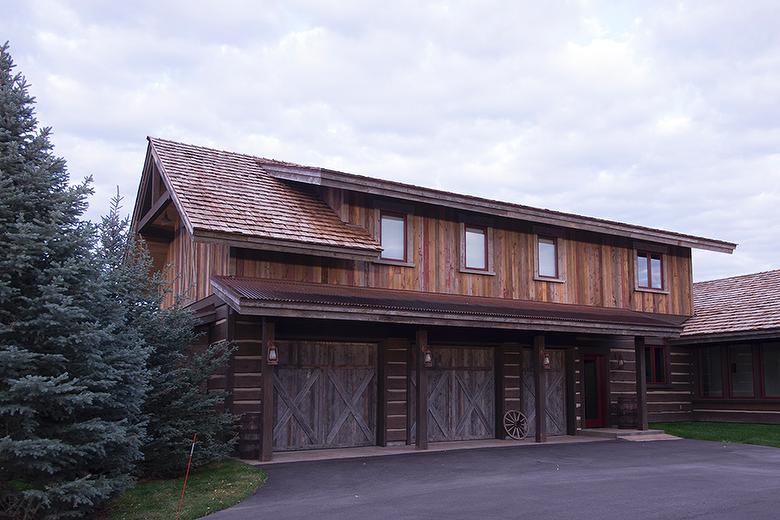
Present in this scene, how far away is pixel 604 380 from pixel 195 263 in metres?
12.4

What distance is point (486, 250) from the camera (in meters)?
20.5

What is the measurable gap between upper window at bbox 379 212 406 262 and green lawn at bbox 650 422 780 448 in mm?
9413

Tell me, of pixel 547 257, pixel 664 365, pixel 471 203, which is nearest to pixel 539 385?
pixel 547 257

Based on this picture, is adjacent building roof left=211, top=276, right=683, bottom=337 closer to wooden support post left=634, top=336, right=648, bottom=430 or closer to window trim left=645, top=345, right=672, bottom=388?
wooden support post left=634, top=336, right=648, bottom=430

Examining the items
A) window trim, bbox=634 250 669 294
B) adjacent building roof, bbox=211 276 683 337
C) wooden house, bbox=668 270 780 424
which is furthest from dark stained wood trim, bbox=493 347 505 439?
wooden house, bbox=668 270 780 424

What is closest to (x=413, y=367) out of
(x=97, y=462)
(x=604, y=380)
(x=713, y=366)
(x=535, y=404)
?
(x=535, y=404)

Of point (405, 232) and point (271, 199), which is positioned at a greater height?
point (271, 199)

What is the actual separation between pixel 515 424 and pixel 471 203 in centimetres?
579

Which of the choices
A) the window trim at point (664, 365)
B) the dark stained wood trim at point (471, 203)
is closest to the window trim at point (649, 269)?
the dark stained wood trim at point (471, 203)

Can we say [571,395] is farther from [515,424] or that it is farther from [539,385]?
[539,385]

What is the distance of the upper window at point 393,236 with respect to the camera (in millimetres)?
18805

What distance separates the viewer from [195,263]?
1862 centimetres

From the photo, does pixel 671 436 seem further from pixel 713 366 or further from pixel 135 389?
pixel 135 389

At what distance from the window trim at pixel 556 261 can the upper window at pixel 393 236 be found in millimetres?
4404
